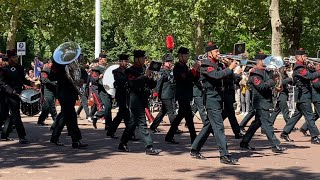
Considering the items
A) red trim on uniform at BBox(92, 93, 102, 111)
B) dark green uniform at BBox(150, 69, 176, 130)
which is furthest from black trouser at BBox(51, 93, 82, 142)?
red trim on uniform at BBox(92, 93, 102, 111)

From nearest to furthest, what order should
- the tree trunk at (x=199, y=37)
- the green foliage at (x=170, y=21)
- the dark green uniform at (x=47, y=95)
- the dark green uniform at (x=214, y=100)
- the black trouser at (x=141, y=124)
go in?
the dark green uniform at (x=214, y=100) < the black trouser at (x=141, y=124) < the dark green uniform at (x=47, y=95) < the green foliage at (x=170, y=21) < the tree trunk at (x=199, y=37)

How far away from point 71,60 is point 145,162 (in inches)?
97.6

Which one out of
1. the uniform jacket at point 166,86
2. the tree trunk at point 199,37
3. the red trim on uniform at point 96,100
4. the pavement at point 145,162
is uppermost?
the tree trunk at point 199,37

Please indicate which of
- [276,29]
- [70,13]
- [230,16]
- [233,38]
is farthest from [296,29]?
[70,13]

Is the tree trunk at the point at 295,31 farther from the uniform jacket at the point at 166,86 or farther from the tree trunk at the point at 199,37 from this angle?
the uniform jacket at the point at 166,86

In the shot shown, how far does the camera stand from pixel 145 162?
9.76m

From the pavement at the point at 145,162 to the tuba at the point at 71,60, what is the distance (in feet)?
4.20

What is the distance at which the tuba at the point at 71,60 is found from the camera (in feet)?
36.2

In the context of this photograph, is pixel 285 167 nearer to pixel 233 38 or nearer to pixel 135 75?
pixel 135 75

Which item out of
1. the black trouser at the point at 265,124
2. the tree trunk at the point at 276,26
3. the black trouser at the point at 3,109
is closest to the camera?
the black trouser at the point at 265,124

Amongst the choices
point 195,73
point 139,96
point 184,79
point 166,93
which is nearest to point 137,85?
point 139,96

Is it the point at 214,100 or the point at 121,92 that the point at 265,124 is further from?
the point at 121,92

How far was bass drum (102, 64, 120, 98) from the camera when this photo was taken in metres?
13.6

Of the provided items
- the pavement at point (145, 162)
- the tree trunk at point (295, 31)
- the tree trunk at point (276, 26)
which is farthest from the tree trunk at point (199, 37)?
the pavement at point (145, 162)
